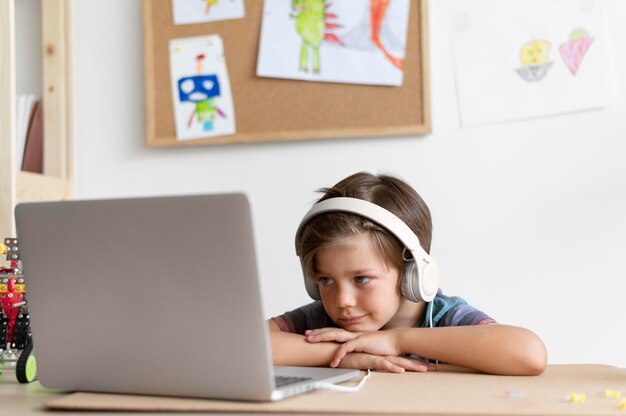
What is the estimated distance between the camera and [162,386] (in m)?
0.88

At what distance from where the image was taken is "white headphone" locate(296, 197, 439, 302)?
3.89ft

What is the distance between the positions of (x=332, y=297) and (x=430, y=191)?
2.99ft

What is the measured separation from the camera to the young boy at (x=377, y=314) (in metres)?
1.12

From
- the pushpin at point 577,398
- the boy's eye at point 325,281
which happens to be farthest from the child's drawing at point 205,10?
the pushpin at point 577,398

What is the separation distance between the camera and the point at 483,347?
1108mm

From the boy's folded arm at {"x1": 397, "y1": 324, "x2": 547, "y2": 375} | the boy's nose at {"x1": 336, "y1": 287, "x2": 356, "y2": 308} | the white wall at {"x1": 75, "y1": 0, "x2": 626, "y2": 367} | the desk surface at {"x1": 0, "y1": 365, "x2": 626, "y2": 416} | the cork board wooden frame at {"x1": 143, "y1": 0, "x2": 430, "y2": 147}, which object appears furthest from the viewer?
the cork board wooden frame at {"x1": 143, "y1": 0, "x2": 430, "y2": 147}

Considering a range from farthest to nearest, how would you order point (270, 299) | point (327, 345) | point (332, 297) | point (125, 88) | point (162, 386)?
point (125, 88)
point (270, 299)
point (332, 297)
point (327, 345)
point (162, 386)

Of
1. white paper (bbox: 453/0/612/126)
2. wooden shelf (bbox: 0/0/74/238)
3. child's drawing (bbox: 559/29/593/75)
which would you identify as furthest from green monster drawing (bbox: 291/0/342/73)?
wooden shelf (bbox: 0/0/74/238)

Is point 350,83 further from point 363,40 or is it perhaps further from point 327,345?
point 327,345

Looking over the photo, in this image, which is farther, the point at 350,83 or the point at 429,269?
the point at 350,83

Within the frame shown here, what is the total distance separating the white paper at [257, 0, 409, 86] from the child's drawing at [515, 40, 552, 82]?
1.05ft

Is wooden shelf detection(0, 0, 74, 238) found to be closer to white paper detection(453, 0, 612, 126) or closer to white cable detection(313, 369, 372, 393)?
white paper detection(453, 0, 612, 126)

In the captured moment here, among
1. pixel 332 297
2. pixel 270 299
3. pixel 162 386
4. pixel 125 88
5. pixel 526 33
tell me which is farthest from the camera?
pixel 125 88

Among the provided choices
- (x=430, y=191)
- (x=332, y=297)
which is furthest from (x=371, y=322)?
(x=430, y=191)
